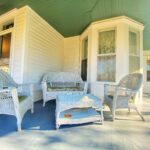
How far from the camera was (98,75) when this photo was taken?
5262 millimetres

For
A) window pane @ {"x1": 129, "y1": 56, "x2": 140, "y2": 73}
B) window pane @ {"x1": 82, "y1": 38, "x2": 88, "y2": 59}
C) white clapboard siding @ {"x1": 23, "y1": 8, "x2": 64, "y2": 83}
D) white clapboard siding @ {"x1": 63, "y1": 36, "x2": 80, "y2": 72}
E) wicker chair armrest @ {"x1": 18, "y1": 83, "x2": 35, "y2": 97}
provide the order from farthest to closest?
white clapboard siding @ {"x1": 63, "y1": 36, "x2": 80, "y2": 72}, window pane @ {"x1": 82, "y1": 38, "x2": 88, "y2": 59}, window pane @ {"x1": 129, "y1": 56, "x2": 140, "y2": 73}, white clapboard siding @ {"x1": 23, "y1": 8, "x2": 64, "y2": 83}, wicker chair armrest @ {"x1": 18, "y1": 83, "x2": 35, "y2": 97}

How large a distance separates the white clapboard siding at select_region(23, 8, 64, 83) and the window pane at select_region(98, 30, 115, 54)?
1.92 metres

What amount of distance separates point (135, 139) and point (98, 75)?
10.8 feet

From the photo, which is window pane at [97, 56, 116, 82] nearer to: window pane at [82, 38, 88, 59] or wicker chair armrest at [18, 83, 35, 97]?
window pane at [82, 38, 88, 59]

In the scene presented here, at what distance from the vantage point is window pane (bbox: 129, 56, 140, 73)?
493 cm

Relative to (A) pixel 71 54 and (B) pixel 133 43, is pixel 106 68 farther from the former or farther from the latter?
(A) pixel 71 54

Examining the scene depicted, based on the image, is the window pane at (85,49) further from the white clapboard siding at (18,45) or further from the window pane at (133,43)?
the white clapboard siding at (18,45)

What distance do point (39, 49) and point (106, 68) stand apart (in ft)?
7.75

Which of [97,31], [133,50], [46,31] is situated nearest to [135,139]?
[133,50]

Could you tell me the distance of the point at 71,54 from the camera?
687cm

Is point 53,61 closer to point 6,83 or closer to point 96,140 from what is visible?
point 6,83

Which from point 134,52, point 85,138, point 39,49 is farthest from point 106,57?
point 85,138

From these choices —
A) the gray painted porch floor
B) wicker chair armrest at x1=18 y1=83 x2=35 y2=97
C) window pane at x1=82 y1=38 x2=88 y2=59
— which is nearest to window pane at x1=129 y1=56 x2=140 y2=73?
window pane at x1=82 y1=38 x2=88 y2=59

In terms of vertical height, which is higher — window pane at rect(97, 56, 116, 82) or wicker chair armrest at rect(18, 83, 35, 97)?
window pane at rect(97, 56, 116, 82)
